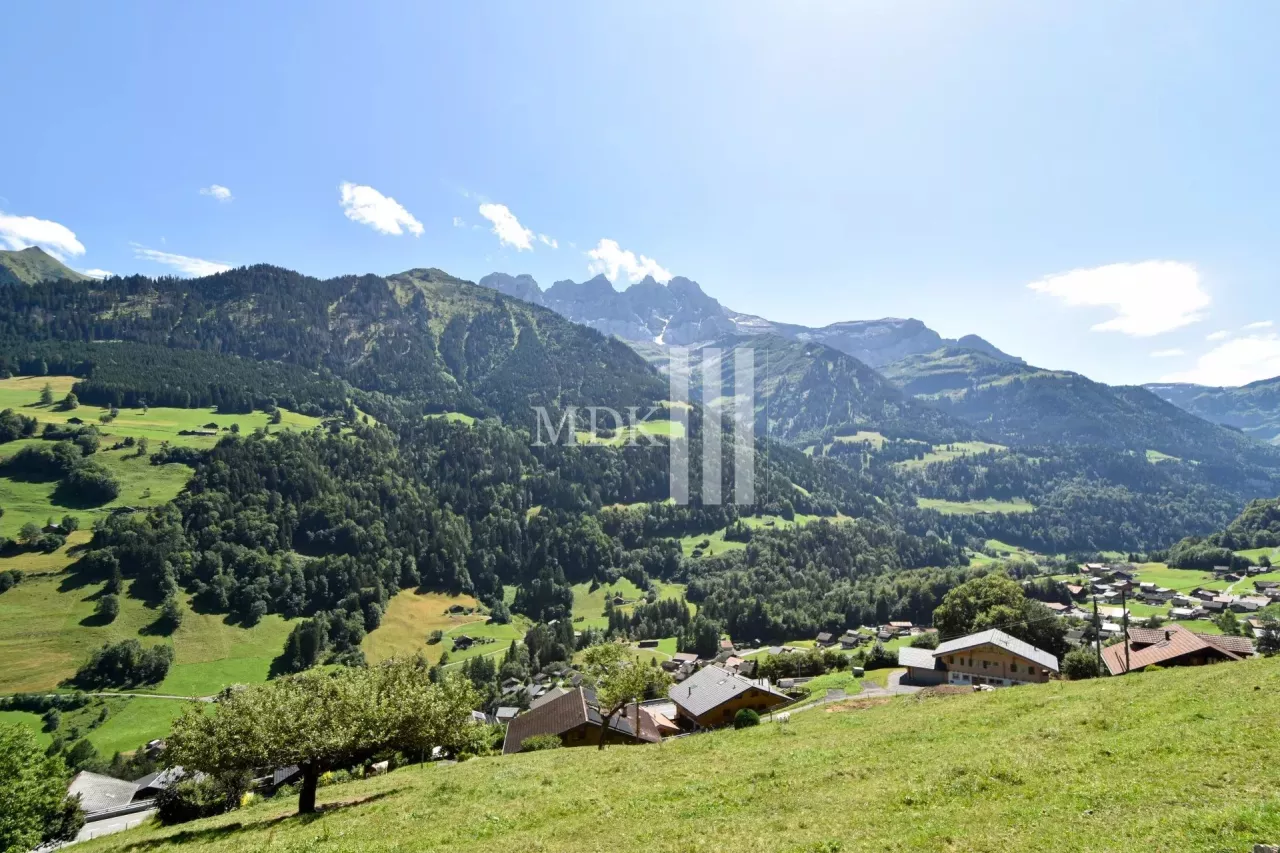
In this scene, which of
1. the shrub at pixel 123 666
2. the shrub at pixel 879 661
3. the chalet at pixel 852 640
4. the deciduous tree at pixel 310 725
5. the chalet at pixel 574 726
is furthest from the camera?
the chalet at pixel 852 640

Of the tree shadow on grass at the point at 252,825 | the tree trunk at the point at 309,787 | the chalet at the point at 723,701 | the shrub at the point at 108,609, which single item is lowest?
the shrub at the point at 108,609

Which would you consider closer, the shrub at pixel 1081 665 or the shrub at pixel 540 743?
the shrub at pixel 540 743

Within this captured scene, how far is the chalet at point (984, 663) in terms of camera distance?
8338 centimetres

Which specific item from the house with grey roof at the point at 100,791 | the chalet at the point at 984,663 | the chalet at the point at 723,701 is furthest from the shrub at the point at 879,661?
the house with grey roof at the point at 100,791

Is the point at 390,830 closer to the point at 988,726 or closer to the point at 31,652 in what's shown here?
the point at 988,726

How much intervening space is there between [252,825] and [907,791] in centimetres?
3415

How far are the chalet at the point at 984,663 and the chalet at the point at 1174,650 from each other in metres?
8.59

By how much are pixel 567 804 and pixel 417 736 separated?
590 inches

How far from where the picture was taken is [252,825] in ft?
106

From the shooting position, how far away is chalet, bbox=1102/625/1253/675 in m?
65.2

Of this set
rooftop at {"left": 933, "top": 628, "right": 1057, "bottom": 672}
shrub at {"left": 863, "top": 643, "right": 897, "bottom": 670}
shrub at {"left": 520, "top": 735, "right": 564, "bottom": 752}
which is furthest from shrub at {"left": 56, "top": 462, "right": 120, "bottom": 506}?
rooftop at {"left": 933, "top": 628, "right": 1057, "bottom": 672}

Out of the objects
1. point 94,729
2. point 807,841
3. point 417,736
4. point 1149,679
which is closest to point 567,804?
point 807,841

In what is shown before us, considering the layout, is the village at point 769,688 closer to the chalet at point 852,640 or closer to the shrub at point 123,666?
the chalet at point 852,640

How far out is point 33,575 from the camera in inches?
5984
